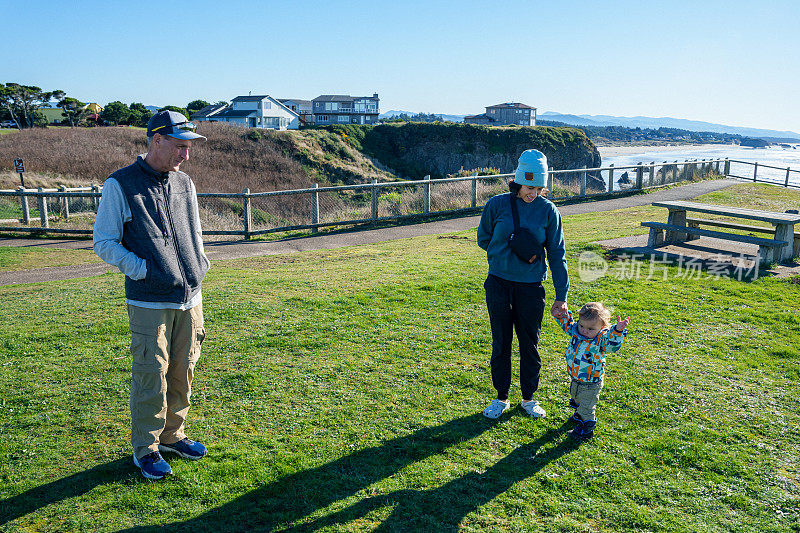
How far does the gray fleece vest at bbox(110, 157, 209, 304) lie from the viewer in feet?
11.3

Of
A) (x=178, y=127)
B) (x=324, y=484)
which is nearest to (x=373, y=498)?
(x=324, y=484)

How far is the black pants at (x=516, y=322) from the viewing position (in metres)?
4.23

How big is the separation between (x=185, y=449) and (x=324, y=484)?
1018 millimetres

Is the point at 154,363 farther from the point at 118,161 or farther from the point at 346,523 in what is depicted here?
the point at 118,161

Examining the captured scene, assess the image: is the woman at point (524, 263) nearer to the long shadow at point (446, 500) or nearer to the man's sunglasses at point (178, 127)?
the long shadow at point (446, 500)

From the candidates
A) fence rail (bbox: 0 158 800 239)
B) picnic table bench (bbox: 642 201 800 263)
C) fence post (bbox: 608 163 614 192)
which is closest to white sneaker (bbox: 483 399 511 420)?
picnic table bench (bbox: 642 201 800 263)

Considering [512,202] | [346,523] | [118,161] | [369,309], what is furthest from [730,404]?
[118,161]

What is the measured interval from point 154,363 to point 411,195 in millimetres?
13361

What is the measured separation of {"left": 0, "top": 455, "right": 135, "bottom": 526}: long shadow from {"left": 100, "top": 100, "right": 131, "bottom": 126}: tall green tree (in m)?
71.9

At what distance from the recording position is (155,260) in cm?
346

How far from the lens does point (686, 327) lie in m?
6.54

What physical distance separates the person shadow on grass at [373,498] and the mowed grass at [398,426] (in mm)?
14

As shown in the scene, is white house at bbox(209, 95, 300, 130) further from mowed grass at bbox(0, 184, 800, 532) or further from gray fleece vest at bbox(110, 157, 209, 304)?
gray fleece vest at bbox(110, 157, 209, 304)

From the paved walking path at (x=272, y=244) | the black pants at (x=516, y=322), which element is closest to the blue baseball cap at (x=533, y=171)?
the black pants at (x=516, y=322)
